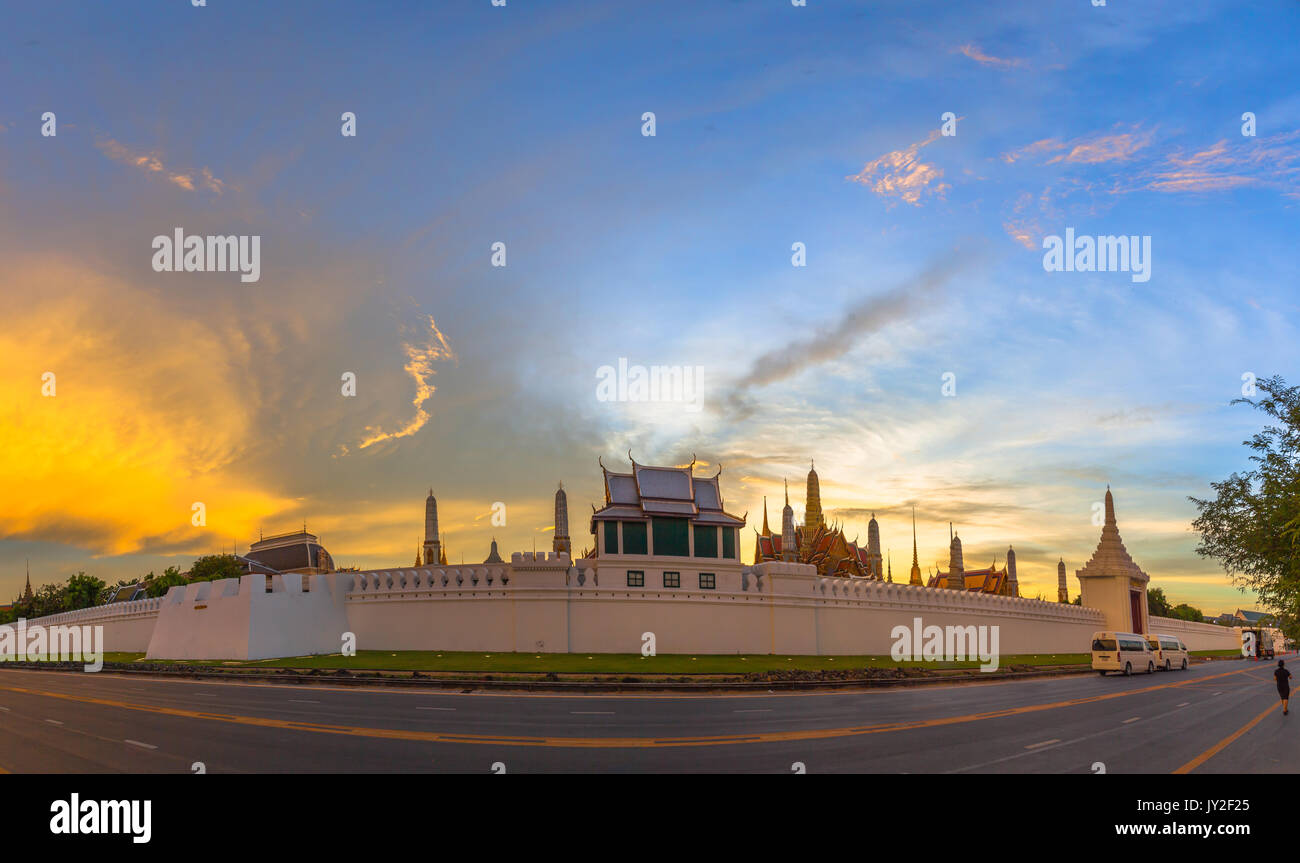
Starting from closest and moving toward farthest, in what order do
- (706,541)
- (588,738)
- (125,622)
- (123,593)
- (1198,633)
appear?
(588,738) → (706,541) → (125,622) → (1198,633) → (123,593)

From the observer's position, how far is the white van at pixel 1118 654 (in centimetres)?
4716

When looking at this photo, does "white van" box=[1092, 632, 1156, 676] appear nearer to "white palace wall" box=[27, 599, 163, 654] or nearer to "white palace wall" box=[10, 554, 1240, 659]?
"white palace wall" box=[10, 554, 1240, 659]

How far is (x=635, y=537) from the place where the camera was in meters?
49.9

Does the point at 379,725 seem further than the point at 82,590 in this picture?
No

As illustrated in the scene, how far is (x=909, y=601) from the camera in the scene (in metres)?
57.9

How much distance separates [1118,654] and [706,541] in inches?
954

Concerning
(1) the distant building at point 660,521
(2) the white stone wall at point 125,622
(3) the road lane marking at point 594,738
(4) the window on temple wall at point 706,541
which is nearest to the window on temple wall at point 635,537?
(1) the distant building at point 660,521

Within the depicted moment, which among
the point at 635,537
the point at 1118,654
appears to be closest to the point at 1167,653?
the point at 1118,654

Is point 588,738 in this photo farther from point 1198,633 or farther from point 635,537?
point 1198,633

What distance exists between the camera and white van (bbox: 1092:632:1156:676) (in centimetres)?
4716
